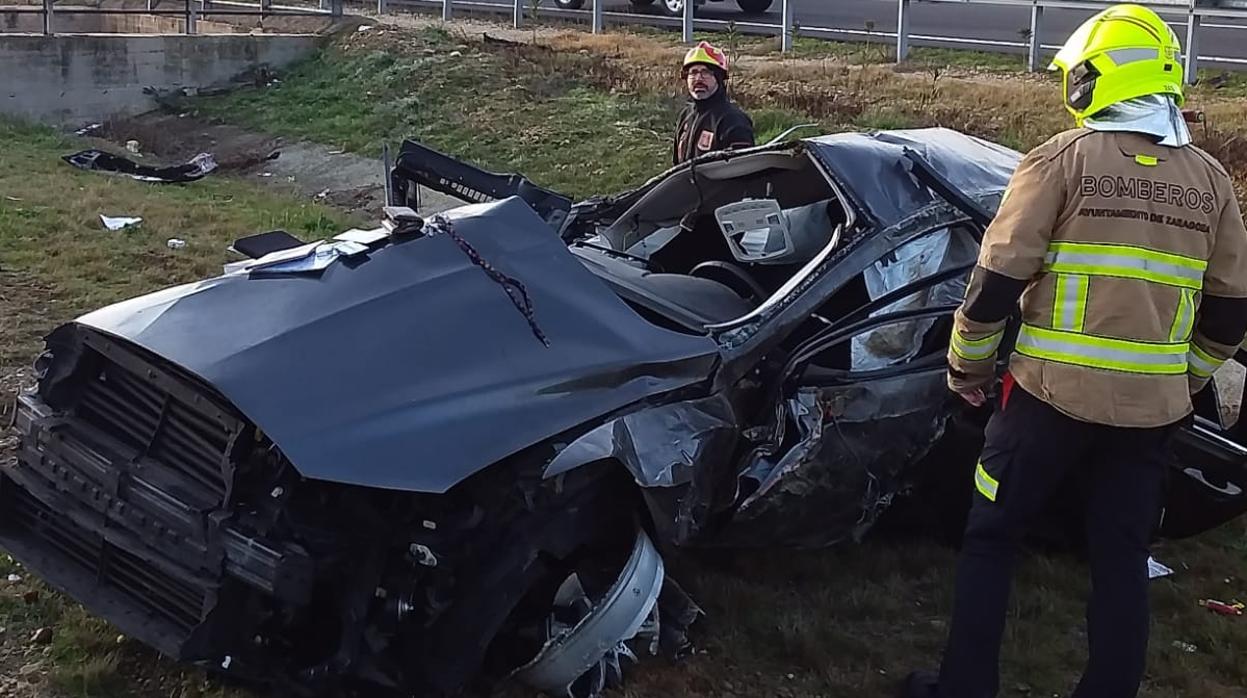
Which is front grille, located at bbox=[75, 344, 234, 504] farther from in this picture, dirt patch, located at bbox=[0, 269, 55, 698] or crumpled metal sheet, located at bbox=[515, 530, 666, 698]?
crumpled metal sheet, located at bbox=[515, 530, 666, 698]

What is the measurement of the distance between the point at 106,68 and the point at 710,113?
9.71 meters

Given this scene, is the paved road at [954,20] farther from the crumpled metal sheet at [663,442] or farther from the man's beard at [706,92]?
the crumpled metal sheet at [663,442]

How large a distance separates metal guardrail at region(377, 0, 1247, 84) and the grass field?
1.23 ft

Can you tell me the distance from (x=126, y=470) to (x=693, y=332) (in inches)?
59.5

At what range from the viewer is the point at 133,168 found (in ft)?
36.4

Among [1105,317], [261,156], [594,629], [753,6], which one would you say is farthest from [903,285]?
[753,6]

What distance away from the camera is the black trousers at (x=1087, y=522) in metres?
3.17

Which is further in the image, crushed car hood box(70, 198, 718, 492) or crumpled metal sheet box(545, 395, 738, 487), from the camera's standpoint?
crumpled metal sheet box(545, 395, 738, 487)

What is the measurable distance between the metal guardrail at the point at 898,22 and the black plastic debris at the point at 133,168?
659cm

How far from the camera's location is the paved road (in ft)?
43.7

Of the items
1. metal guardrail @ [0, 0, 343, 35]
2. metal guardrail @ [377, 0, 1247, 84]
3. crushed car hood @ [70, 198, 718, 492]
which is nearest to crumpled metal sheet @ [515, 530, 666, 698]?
crushed car hood @ [70, 198, 718, 492]

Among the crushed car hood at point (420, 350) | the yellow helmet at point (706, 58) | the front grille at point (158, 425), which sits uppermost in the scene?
the yellow helmet at point (706, 58)

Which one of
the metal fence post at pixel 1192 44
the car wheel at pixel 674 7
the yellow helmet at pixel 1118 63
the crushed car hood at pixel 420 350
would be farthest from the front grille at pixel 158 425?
the car wheel at pixel 674 7

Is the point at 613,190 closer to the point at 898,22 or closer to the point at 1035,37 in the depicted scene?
the point at 1035,37
